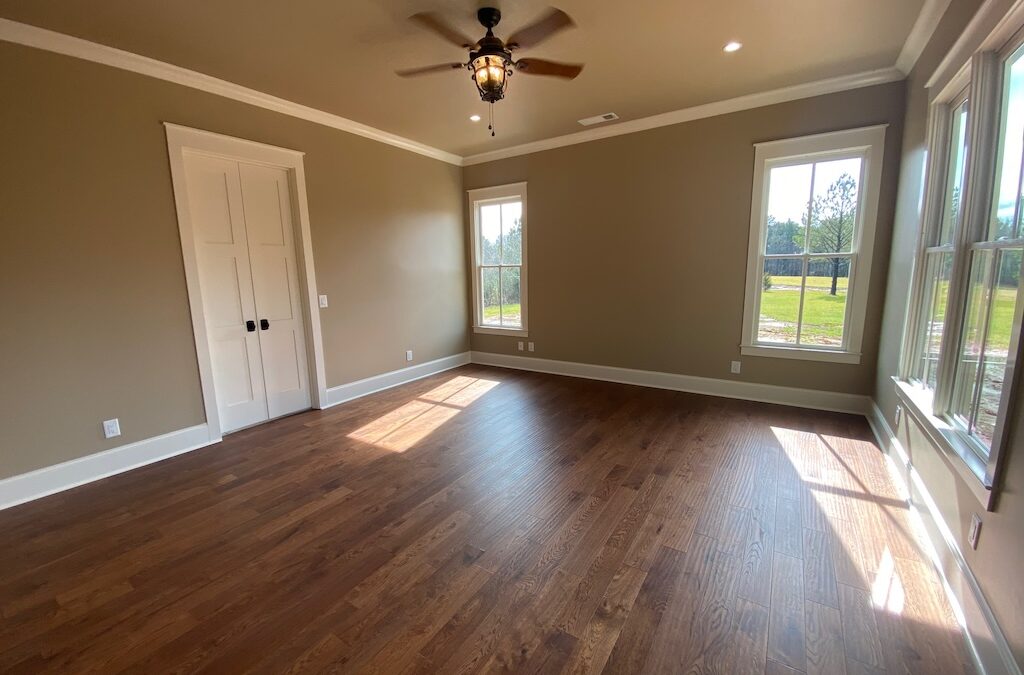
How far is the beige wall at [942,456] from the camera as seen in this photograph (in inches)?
52.2

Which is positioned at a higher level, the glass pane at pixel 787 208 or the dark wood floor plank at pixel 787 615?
the glass pane at pixel 787 208

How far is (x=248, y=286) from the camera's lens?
366 centimetres

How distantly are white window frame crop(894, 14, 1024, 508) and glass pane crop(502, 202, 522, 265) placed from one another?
12.6ft

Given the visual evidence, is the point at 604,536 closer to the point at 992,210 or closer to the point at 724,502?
the point at 724,502

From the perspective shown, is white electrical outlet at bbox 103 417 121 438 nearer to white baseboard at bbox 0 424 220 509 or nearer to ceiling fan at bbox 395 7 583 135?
white baseboard at bbox 0 424 220 509

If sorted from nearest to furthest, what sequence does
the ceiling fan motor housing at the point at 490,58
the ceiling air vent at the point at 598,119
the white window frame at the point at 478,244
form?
the ceiling fan motor housing at the point at 490,58
the ceiling air vent at the point at 598,119
the white window frame at the point at 478,244

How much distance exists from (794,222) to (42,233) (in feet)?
18.7

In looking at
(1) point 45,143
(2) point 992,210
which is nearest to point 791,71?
(2) point 992,210

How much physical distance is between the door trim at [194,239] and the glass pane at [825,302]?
15.5ft

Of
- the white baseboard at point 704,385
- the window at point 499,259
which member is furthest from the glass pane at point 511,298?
the white baseboard at point 704,385

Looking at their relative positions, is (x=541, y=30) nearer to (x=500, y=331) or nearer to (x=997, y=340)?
(x=997, y=340)

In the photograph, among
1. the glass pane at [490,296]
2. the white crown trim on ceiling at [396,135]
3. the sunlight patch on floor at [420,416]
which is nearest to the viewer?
the white crown trim on ceiling at [396,135]

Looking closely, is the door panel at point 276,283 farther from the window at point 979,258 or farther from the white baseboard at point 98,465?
the window at point 979,258

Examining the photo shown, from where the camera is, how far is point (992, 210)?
6.17 feet
